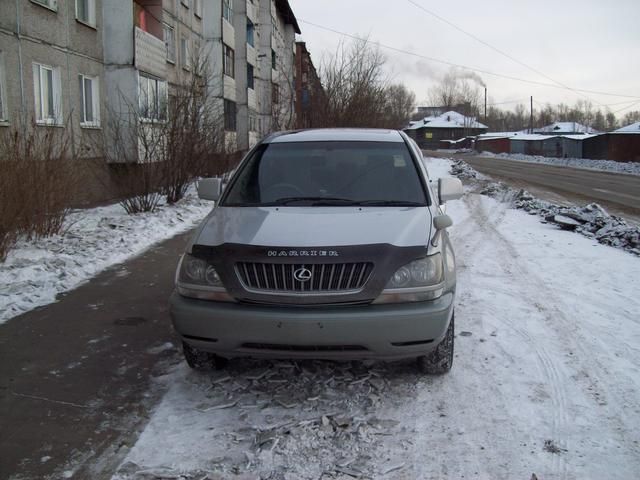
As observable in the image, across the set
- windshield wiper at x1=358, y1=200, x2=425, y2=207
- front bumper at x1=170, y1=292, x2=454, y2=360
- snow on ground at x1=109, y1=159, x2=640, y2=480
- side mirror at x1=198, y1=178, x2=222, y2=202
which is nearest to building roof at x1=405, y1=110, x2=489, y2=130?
side mirror at x1=198, y1=178, x2=222, y2=202

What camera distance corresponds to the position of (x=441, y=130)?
374 ft

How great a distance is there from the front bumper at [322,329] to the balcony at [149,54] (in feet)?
49.6

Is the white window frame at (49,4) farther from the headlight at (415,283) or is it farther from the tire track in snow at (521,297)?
the headlight at (415,283)

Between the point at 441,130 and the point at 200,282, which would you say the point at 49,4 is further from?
the point at 441,130

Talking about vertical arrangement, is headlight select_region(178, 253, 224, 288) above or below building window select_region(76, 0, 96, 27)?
below

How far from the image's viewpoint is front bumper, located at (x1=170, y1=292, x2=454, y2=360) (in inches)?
134

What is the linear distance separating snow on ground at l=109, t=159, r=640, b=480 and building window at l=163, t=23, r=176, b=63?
21137 millimetres

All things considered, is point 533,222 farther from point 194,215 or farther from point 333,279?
point 333,279

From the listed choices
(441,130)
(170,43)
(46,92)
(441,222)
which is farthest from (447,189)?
(441,130)

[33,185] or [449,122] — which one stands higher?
[449,122]

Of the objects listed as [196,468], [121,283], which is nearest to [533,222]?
[121,283]

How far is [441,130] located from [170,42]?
96.2 m

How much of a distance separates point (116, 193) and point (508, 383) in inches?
561

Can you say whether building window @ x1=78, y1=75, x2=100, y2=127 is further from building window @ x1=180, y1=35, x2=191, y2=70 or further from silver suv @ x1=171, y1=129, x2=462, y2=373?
silver suv @ x1=171, y1=129, x2=462, y2=373
